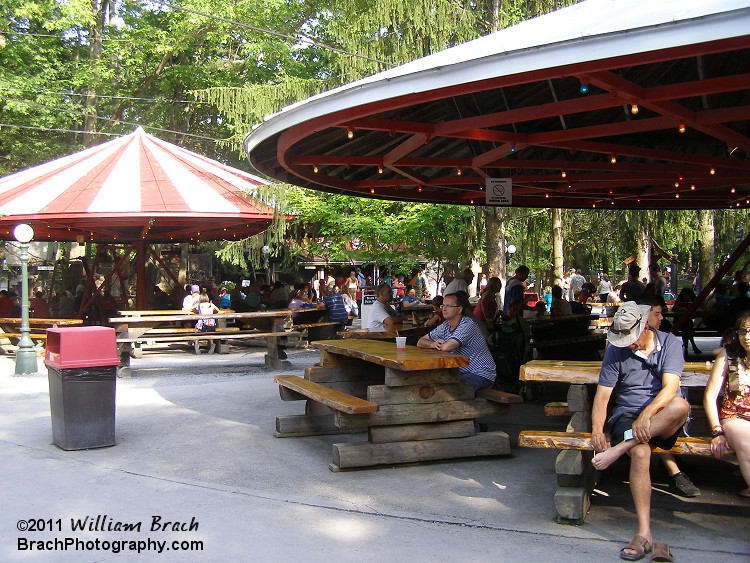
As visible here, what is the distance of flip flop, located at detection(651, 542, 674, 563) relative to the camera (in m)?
4.91

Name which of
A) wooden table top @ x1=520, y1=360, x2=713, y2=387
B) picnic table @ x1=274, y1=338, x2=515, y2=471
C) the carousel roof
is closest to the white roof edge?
the carousel roof

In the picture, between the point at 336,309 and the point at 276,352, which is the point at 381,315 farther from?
the point at 336,309

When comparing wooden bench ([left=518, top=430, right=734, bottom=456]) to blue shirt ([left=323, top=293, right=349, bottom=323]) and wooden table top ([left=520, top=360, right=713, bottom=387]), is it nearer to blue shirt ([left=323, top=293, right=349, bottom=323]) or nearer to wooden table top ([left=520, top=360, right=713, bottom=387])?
wooden table top ([left=520, top=360, right=713, bottom=387])

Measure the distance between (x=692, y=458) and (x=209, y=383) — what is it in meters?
8.20

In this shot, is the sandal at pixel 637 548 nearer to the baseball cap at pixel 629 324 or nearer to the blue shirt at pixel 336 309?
the baseball cap at pixel 629 324

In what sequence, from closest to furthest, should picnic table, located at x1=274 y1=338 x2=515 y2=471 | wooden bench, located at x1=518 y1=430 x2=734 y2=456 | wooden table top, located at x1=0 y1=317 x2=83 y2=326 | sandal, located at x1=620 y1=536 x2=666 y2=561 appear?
sandal, located at x1=620 y1=536 x2=666 y2=561 < wooden bench, located at x1=518 y1=430 x2=734 y2=456 < picnic table, located at x1=274 y1=338 x2=515 y2=471 < wooden table top, located at x1=0 y1=317 x2=83 y2=326

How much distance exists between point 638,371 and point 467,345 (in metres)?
2.69

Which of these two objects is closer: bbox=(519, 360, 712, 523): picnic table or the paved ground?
the paved ground

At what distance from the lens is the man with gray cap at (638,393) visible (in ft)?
17.2

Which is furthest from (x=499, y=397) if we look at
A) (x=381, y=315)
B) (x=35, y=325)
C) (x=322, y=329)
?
(x=35, y=325)

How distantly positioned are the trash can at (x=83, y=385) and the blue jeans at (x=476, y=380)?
139 inches

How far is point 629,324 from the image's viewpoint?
5418mm

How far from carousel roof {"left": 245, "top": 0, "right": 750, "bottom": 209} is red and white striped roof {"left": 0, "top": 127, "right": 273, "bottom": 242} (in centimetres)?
617

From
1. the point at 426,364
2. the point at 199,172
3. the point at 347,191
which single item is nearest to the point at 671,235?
the point at 199,172
